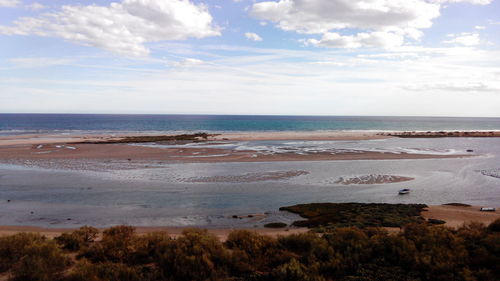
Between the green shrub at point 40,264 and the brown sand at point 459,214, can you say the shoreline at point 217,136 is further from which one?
the green shrub at point 40,264

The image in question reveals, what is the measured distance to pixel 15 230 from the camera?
47.0 feet

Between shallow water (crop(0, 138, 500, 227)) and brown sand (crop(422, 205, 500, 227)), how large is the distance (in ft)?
6.09

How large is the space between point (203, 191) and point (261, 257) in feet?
41.6

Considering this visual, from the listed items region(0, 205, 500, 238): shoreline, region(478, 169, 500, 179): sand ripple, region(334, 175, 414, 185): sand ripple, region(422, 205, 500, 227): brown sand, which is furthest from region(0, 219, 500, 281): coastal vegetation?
region(478, 169, 500, 179): sand ripple

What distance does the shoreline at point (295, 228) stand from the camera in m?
13.9

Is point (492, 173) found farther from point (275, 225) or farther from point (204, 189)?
point (204, 189)

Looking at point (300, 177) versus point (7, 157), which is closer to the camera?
point (300, 177)

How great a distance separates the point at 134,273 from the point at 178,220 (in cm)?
767

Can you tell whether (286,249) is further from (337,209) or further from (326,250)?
(337,209)

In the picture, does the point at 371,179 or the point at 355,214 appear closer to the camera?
the point at 355,214

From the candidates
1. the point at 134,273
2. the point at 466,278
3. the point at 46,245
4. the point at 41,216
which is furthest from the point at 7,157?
Result: the point at 466,278

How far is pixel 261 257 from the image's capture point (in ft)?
33.1

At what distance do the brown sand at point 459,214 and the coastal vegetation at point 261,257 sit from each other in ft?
14.9

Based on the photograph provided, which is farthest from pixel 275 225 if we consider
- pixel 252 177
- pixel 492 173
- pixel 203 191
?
pixel 492 173
